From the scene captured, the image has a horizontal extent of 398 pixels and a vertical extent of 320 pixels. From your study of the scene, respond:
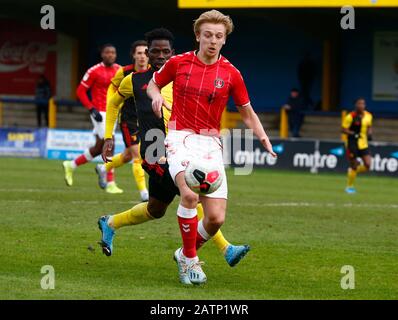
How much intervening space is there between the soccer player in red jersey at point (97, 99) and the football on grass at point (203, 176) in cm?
961

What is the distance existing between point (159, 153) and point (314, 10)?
2263cm

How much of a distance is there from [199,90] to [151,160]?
1362 millimetres

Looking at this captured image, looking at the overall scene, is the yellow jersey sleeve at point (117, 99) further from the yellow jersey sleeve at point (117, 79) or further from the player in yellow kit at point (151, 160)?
the yellow jersey sleeve at point (117, 79)

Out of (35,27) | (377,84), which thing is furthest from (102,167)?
(35,27)

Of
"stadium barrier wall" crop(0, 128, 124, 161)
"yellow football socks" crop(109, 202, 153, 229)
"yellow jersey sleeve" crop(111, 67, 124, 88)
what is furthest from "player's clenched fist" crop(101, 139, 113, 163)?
"stadium barrier wall" crop(0, 128, 124, 161)

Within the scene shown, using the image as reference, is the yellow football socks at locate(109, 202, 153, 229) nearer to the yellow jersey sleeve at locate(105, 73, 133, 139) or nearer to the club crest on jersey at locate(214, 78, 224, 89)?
the yellow jersey sleeve at locate(105, 73, 133, 139)

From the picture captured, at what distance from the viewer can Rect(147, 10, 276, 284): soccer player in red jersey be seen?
29.8 ft

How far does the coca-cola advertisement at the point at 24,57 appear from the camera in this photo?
41969 millimetres

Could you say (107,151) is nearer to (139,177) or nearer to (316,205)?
(139,177)

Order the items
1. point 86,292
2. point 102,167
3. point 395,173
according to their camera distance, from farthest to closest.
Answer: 1. point 395,173
2. point 102,167
3. point 86,292

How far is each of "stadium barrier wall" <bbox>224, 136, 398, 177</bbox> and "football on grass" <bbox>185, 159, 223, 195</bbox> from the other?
18825 mm

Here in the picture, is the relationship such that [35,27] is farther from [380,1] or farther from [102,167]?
[102,167]

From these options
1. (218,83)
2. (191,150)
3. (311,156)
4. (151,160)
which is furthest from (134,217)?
(311,156)

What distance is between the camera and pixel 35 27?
4150cm
